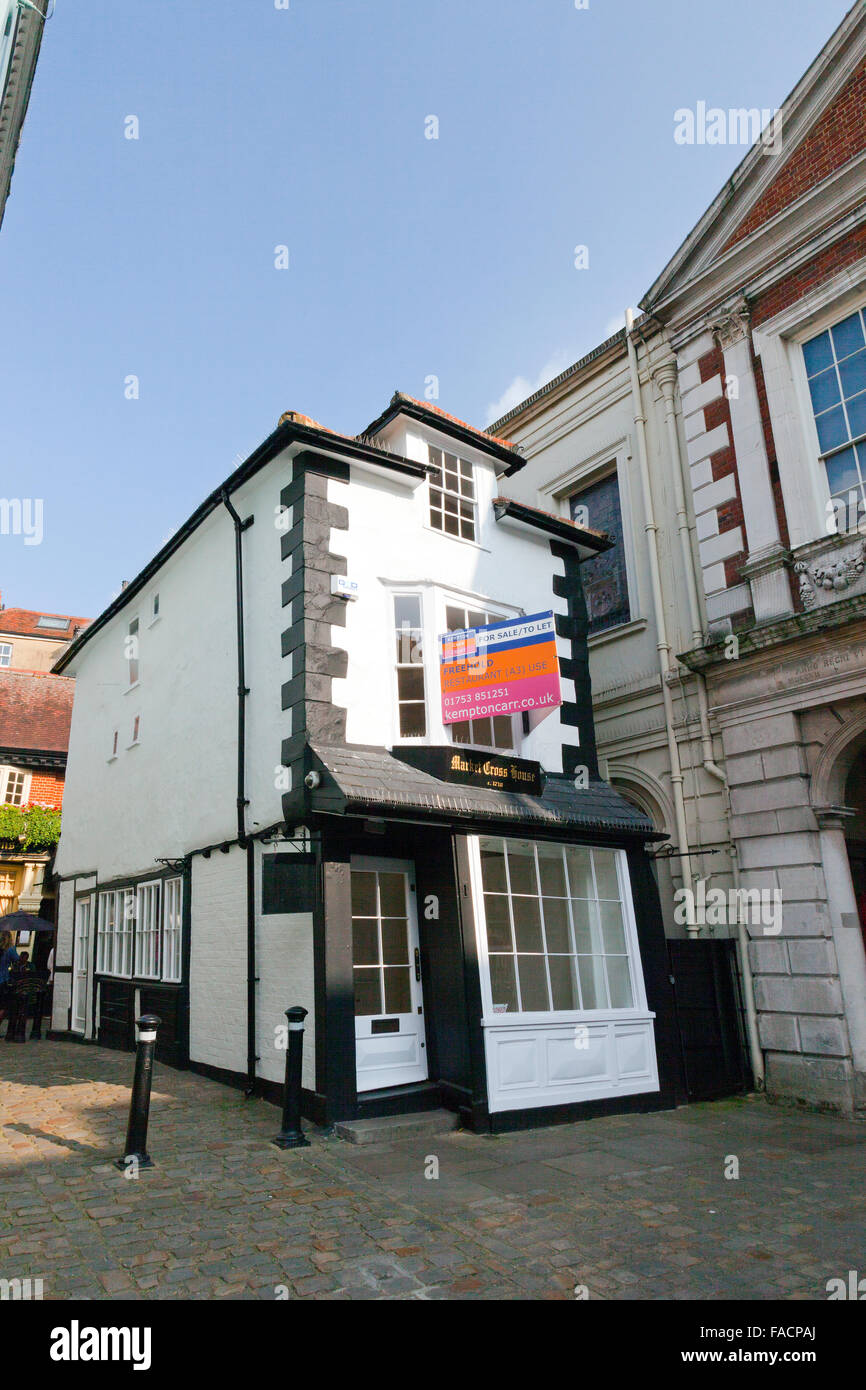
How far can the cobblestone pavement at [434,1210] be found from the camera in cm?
457

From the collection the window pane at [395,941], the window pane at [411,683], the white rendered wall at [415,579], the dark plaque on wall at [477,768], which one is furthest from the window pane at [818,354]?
the window pane at [395,941]

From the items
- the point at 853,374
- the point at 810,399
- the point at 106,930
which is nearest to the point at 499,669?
the point at 810,399

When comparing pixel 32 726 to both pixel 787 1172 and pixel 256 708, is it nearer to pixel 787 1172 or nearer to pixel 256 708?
pixel 256 708

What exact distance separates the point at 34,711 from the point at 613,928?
23461mm

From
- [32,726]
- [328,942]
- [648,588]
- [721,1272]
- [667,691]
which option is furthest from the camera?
[32,726]

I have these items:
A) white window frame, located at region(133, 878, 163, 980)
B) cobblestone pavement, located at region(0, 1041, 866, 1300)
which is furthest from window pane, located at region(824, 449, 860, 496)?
white window frame, located at region(133, 878, 163, 980)

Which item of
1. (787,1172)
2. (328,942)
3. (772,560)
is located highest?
(772,560)

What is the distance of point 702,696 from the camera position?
1141 centimetres

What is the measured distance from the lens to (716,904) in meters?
10.8

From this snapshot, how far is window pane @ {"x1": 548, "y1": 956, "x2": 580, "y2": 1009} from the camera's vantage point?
917 centimetres

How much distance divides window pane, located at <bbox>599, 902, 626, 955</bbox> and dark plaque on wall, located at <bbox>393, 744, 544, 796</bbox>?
1572mm

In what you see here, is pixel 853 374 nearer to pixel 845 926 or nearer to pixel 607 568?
pixel 607 568
